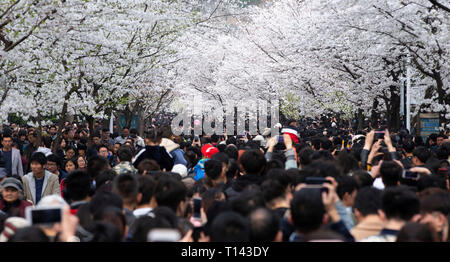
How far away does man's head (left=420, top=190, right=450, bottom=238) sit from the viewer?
4.69 metres

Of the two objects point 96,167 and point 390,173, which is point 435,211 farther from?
point 96,167

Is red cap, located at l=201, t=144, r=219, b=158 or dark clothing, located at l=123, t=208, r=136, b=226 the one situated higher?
red cap, located at l=201, t=144, r=219, b=158

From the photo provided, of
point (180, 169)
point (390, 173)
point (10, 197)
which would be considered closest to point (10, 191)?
point (10, 197)

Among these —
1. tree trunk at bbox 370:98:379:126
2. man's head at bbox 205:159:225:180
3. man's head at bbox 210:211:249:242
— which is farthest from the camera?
tree trunk at bbox 370:98:379:126

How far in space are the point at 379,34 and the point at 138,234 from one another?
37.5 feet

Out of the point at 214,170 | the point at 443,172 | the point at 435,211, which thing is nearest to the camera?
the point at 435,211

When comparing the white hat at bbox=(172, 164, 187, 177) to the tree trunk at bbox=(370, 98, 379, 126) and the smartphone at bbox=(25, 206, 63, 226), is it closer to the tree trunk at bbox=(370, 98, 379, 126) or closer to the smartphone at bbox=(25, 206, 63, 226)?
the smartphone at bbox=(25, 206, 63, 226)

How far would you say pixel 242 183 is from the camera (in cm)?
633

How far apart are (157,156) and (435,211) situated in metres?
4.78

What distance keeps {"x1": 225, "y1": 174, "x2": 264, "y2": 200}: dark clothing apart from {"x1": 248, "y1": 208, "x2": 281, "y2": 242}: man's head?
1.97 m

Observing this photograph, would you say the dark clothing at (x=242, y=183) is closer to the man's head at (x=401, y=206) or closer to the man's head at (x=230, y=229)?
the man's head at (x=401, y=206)

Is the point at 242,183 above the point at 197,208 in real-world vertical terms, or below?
above

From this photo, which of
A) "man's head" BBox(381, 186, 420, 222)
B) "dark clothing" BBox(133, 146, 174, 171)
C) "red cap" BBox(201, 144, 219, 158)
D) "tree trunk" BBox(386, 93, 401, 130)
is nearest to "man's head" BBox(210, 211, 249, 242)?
"man's head" BBox(381, 186, 420, 222)
